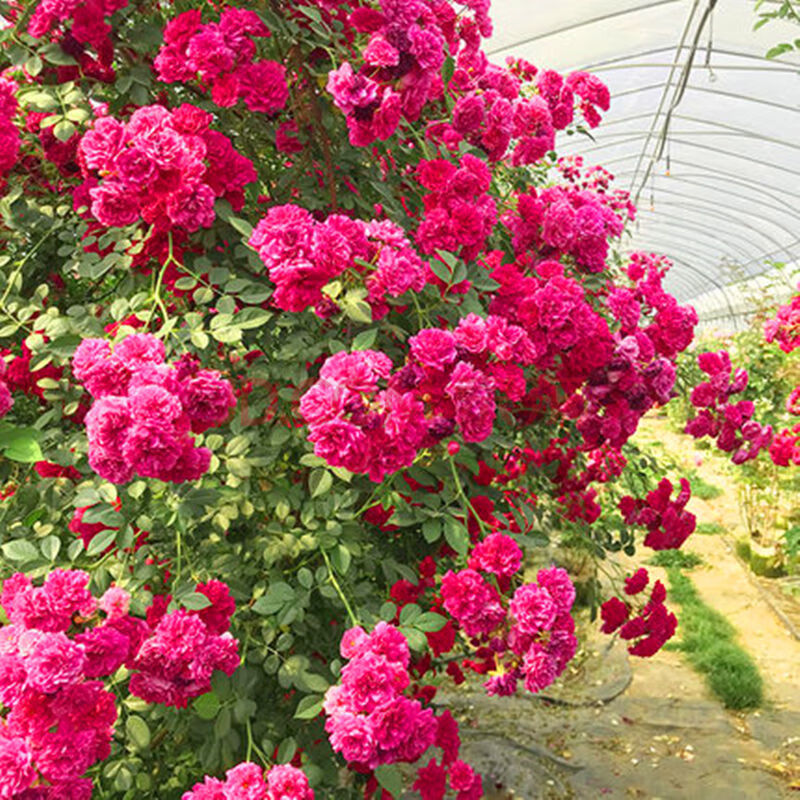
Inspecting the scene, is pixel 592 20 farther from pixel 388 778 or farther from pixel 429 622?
pixel 388 778

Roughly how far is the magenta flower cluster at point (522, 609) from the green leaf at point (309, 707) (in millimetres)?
243

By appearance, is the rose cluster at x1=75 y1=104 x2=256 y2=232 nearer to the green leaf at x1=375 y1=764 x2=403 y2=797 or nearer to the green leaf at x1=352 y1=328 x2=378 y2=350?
the green leaf at x1=352 y1=328 x2=378 y2=350

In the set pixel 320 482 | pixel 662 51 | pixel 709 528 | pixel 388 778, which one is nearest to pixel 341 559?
pixel 320 482

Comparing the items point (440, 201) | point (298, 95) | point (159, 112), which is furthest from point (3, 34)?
point (440, 201)

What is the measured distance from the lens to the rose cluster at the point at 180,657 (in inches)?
42.6

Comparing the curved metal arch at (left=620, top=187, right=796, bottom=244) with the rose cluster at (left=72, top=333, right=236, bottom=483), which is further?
the curved metal arch at (left=620, top=187, right=796, bottom=244)

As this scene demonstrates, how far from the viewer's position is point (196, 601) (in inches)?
44.0

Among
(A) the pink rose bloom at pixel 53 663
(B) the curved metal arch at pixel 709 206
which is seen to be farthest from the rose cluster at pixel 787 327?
(B) the curved metal arch at pixel 709 206

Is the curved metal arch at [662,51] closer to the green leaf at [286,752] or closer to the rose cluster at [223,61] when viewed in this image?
the rose cluster at [223,61]

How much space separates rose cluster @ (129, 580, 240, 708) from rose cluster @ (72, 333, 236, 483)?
21cm

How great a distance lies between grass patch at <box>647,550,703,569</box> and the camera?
18.9 ft

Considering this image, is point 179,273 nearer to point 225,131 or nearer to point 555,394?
point 225,131

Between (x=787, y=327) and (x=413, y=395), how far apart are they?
2750 millimetres

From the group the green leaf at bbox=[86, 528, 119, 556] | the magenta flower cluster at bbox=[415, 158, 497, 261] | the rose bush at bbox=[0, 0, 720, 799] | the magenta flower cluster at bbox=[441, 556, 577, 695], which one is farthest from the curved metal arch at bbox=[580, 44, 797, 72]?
the green leaf at bbox=[86, 528, 119, 556]
